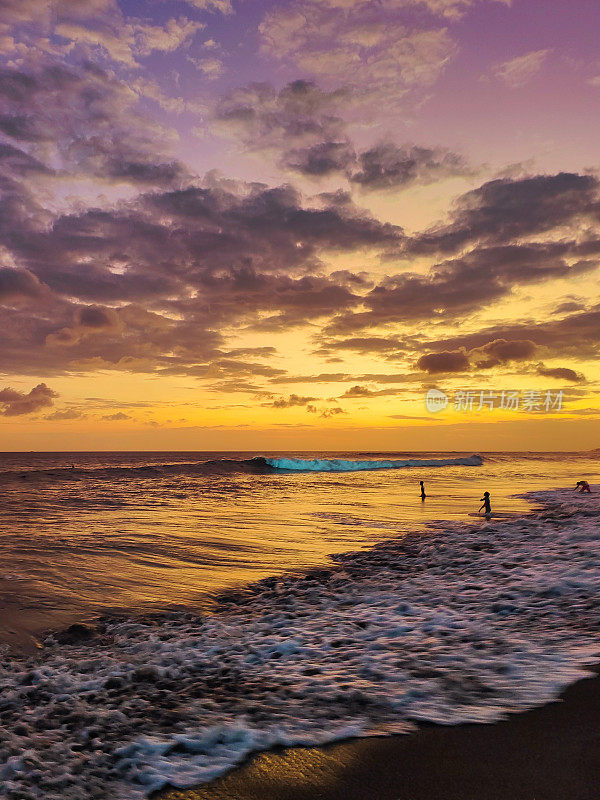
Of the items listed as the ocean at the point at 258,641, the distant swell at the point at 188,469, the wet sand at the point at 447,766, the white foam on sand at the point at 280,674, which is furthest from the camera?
the distant swell at the point at 188,469

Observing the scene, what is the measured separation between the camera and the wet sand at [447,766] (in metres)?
3.21

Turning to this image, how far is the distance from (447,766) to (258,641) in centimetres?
365

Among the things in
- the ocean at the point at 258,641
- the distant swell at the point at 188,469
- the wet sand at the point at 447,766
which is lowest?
the distant swell at the point at 188,469

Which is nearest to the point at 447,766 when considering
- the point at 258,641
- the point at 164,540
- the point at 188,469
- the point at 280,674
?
the point at 280,674

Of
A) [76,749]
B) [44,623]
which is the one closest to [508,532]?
[44,623]

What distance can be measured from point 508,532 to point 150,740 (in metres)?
13.2

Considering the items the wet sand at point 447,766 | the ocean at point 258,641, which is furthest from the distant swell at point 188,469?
the wet sand at point 447,766

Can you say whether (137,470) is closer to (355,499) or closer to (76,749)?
(355,499)

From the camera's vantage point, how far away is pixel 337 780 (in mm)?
3441

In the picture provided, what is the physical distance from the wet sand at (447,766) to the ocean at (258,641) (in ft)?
0.74

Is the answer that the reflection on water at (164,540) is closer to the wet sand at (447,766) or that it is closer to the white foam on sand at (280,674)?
the white foam on sand at (280,674)

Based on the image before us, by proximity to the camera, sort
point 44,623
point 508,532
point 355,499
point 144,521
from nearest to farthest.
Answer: point 44,623 < point 508,532 < point 144,521 < point 355,499

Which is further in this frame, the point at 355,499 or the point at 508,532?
the point at 355,499

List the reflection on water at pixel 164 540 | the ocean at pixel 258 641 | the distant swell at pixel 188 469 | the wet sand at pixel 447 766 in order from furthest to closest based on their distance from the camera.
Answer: the distant swell at pixel 188 469 → the reflection on water at pixel 164 540 → the ocean at pixel 258 641 → the wet sand at pixel 447 766
